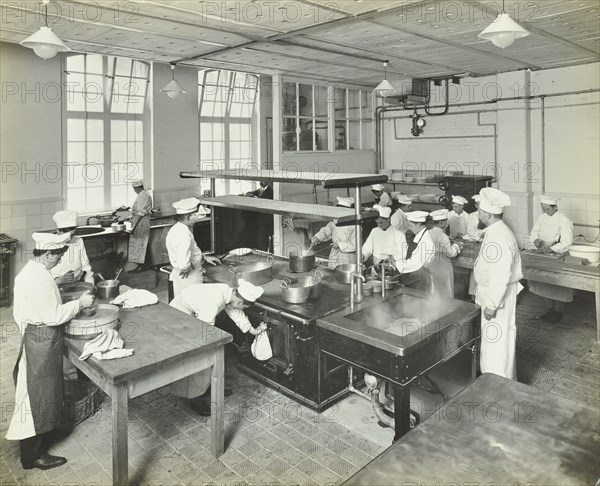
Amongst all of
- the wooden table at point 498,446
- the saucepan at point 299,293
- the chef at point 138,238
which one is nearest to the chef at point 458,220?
the saucepan at point 299,293

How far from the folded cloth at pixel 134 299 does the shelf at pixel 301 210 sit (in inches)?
53.7

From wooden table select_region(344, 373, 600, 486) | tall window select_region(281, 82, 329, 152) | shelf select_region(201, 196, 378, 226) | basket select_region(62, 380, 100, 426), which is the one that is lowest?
basket select_region(62, 380, 100, 426)

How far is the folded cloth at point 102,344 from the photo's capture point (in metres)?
3.15

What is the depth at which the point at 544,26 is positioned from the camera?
5543mm

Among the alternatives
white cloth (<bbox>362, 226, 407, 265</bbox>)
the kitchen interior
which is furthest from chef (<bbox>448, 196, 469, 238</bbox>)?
white cloth (<bbox>362, 226, 407, 265</bbox>)

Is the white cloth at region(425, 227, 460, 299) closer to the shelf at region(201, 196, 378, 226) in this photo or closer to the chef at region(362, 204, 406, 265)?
the chef at region(362, 204, 406, 265)

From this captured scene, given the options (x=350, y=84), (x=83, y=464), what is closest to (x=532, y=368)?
(x=83, y=464)

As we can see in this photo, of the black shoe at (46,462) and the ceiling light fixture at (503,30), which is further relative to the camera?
the ceiling light fixture at (503,30)

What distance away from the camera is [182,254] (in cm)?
508

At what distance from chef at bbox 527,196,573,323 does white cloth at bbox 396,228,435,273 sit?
2033 mm

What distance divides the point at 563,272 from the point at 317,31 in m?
3.83

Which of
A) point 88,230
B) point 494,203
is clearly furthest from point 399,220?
point 88,230

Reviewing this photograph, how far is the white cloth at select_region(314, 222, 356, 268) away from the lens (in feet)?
22.1

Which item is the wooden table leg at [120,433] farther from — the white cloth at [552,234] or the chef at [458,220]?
the chef at [458,220]
